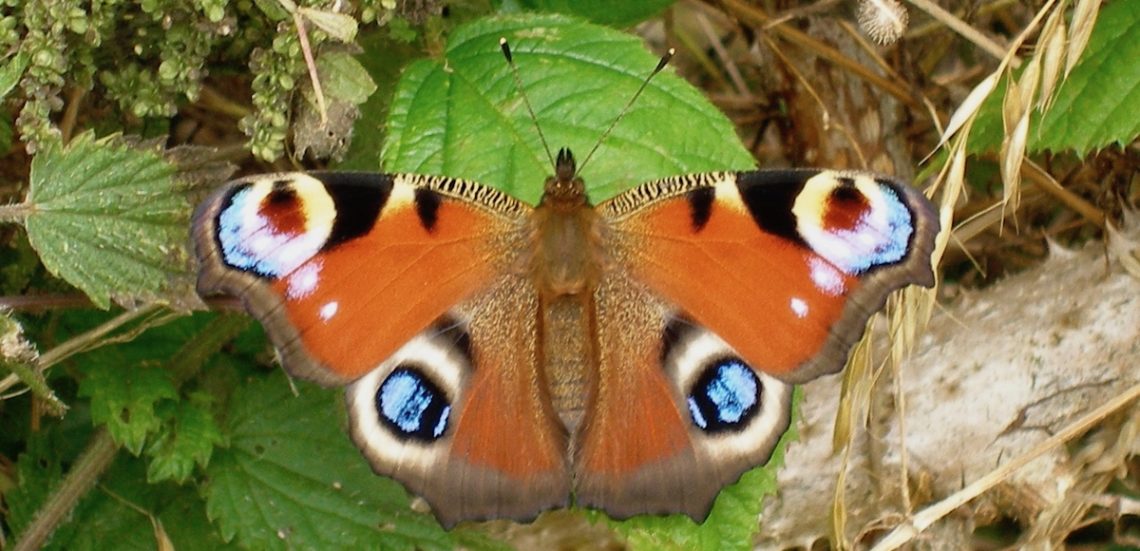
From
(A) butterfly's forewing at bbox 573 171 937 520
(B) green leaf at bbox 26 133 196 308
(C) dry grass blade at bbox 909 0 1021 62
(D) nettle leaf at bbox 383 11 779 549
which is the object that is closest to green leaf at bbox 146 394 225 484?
(B) green leaf at bbox 26 133 196 308

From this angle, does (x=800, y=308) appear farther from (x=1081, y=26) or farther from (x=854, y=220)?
(x=1081, y=26)

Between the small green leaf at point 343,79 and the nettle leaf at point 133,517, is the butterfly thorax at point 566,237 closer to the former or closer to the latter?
the small green leaf at point 343,79

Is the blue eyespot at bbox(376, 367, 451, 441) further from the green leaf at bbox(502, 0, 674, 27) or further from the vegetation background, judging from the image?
the green leaf at bbox(502, 0, 674, 27)

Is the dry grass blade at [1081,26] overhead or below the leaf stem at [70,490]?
overhead

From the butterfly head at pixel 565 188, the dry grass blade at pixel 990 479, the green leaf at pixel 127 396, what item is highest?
the butterfly head at pixel 565 188

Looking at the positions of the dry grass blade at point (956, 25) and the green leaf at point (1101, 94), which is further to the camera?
the dry grass blade at point (956, 25)

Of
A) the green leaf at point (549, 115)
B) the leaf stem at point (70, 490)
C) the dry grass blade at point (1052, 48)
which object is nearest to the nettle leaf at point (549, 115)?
the green leaf at point (549, 115)

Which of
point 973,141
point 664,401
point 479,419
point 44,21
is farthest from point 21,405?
point 973,141
